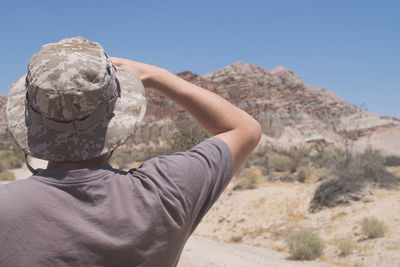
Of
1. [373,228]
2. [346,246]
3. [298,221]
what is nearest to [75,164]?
[346,246]

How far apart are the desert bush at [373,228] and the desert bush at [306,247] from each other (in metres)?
1.31

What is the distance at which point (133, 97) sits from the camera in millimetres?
1157

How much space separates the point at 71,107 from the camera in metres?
0.97

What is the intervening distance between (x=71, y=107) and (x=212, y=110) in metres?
0.52

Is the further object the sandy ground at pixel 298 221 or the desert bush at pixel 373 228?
the desert bush at pixel 373 228

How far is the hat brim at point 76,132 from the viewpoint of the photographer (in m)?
1.02

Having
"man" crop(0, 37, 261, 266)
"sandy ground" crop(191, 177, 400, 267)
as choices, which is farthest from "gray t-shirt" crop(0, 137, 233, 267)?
"sandy ground" crop(191, 177, 400, 267)

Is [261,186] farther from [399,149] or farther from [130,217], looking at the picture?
[399,149]

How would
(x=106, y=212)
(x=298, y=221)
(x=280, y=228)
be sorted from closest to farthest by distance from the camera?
(x=106, y=212)
(x=280, y=228)
(x=298, y=221)

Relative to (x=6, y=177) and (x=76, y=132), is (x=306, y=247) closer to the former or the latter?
(x=76, y=132)

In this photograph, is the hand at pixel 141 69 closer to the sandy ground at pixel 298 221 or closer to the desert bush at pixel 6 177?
the sandy ground at pixel 298 221

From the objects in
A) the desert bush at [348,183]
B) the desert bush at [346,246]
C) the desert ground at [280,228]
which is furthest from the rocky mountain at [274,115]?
the desert bush at [346,246]

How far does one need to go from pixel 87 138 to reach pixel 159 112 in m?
61.9

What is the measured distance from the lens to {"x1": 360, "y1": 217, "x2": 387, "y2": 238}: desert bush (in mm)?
9320
